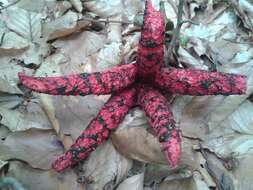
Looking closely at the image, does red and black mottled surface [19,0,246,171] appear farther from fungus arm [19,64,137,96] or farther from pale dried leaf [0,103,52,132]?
pale dried leaf [0,103,52,132]

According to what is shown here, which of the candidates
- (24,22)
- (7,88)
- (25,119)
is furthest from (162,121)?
(24,22)

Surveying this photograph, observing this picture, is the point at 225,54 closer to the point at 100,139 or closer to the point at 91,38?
the point at 91,38

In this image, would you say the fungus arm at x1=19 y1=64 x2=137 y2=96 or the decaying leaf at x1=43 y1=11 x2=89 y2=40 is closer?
the fungus arm at x1=19 y1=64 x2=137 y2=96

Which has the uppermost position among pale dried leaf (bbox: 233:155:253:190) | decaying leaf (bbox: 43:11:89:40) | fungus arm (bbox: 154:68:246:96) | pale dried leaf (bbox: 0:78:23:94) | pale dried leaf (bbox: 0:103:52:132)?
decaying leaf (bbox: 43:11:89:40)

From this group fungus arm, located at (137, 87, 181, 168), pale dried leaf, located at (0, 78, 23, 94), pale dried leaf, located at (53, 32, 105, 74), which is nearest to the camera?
fungus arm, located at (137, 87, 181, 168)

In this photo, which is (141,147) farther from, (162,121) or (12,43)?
(12,43)

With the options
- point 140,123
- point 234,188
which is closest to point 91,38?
point 140,123

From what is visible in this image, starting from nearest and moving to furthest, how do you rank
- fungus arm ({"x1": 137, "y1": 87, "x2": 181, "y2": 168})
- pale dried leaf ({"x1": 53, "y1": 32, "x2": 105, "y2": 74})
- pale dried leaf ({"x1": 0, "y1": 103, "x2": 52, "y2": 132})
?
1. fungus arm ({"x1": 137, "y1": 87, "x2": 181, "y2": 168})
2. pale dried leaf ({"x1": 0, "y1": 103, "x2": 52, "y2": 132})
3. pale dried leaf ({"x1": 53, "y1": 32, "x2": 105, "y2": 74})

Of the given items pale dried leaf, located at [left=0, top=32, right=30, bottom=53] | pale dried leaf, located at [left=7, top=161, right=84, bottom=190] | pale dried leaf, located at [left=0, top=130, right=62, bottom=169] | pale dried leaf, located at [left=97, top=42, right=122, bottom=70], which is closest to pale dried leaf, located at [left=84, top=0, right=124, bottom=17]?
pale dried leaf, located at [left=97, top=42, right=122, bottom=70]
